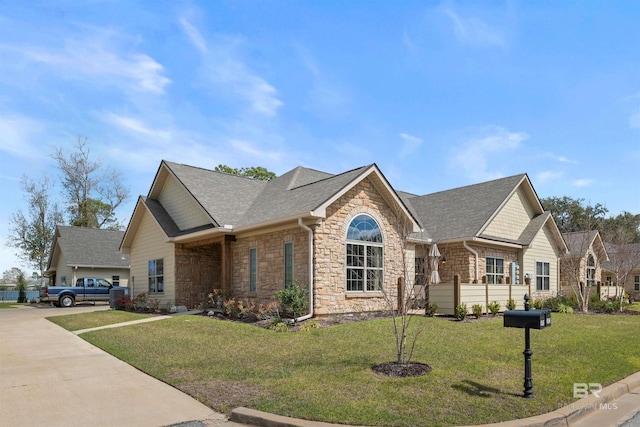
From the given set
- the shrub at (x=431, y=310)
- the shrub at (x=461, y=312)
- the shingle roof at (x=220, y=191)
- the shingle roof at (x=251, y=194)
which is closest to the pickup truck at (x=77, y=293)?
the shingle roof at (x=251, y=194)

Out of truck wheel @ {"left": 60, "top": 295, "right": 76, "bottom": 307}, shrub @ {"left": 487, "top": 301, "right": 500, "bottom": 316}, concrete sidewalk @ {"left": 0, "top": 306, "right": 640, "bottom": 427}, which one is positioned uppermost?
concrete sidewalk @ {"left": 0, "top": 306, "right": 640, "bottom": 427}

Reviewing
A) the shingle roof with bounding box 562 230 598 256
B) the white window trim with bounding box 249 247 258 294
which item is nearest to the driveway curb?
the white window trim with bounding box 249 247 258 294

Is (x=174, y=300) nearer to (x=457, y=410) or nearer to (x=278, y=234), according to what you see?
(x=278, y=234)

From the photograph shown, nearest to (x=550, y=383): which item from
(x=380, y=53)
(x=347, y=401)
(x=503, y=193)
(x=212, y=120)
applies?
(x=347, y=401)

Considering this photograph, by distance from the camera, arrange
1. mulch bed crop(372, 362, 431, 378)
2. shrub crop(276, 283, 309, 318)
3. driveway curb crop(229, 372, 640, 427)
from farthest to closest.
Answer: shrub crop(276, 283, 309, 318), mulch bed crop(372, 362, 431, 378), driveway curb crop(229, 372, 640, 427)

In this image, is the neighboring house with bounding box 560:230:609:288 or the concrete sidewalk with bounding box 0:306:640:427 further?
the neighboring house with bounding box 560:230:609:288

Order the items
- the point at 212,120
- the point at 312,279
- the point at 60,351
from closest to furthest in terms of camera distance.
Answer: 1. the point at 60,351
2. the point at 312,279
3. the point at 212,120

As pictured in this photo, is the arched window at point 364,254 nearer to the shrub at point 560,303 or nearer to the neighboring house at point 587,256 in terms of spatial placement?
the shrub at point 560,303

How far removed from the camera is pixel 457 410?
6039 mm

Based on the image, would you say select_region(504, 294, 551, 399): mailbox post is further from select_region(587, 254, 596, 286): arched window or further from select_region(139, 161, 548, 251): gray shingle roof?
select_region(587, 254, 596, 286): arched window

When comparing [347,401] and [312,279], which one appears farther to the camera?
[312,279]

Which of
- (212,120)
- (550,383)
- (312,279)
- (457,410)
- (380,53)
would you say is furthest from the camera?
(212,120)

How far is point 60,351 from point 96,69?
7.81 metres

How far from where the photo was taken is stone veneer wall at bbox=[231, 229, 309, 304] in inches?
599
